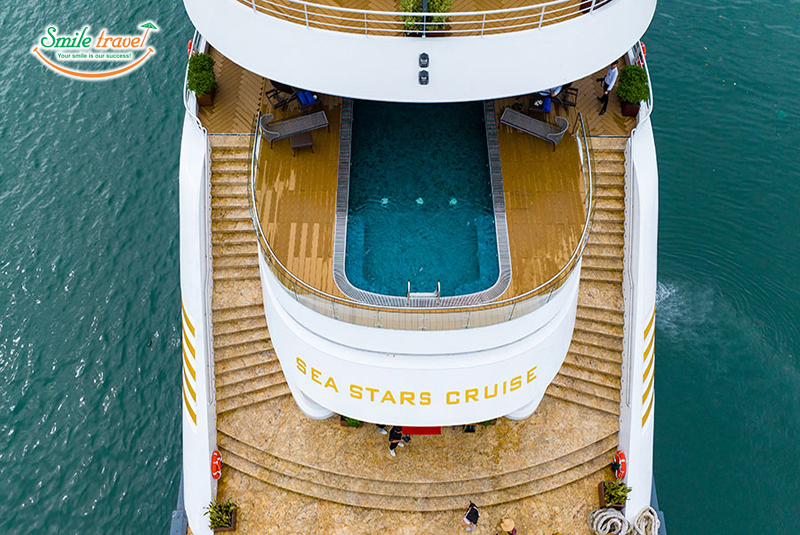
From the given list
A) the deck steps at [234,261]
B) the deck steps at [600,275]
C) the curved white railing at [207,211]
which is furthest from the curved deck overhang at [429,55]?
the deck steps at [600,275]

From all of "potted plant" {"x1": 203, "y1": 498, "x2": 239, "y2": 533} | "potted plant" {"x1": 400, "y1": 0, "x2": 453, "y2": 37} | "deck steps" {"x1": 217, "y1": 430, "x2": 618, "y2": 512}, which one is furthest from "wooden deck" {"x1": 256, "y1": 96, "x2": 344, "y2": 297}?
"potted plant" {"x1": 203, "y1": 498, "x2": 239, "y2": 533}

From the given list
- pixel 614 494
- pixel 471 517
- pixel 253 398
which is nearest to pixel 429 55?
pixel 253 398

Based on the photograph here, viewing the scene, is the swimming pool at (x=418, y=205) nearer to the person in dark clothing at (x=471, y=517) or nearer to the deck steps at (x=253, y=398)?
the deck steps at (x=253, y=398)

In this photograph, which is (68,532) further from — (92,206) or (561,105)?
(561,105)

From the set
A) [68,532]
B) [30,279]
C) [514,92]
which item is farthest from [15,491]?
[514,92]

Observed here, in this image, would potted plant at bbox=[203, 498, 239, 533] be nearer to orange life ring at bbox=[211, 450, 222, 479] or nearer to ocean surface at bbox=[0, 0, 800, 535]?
orange life ring at bbox=[211, 450, 222, 479]

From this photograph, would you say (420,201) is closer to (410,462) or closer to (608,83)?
(608,83)
